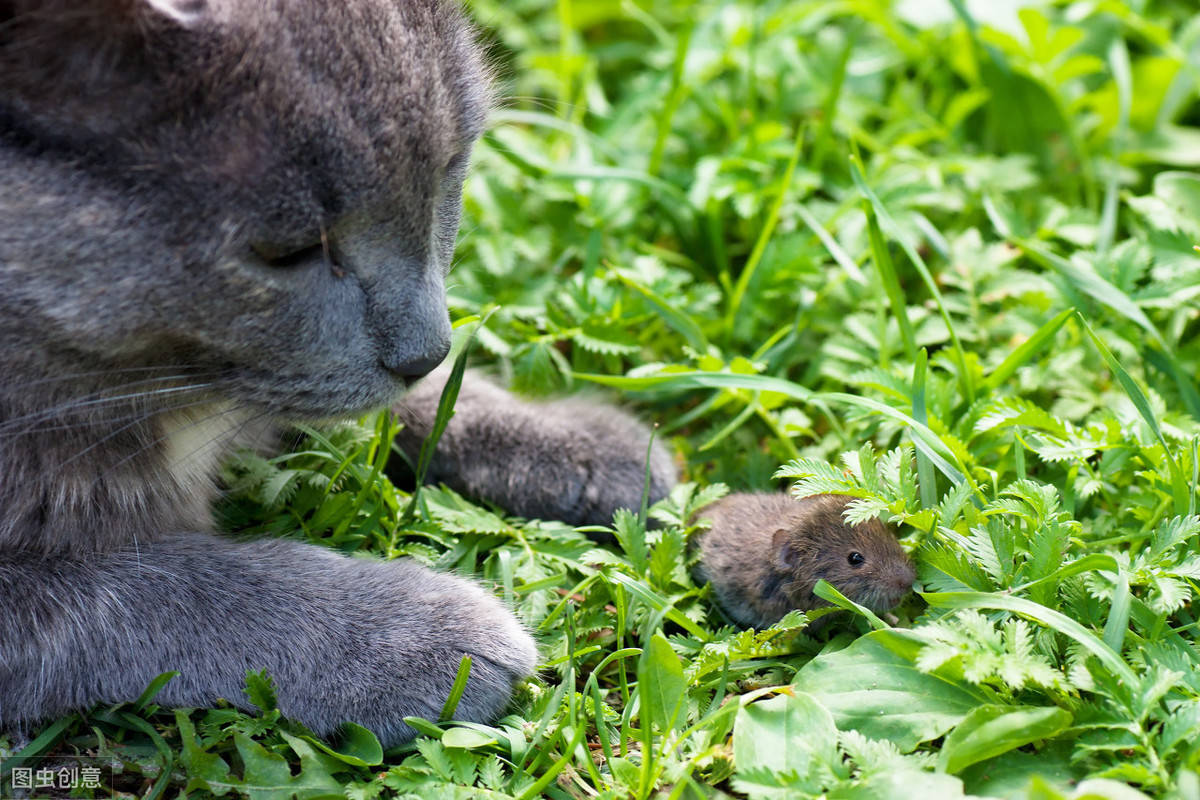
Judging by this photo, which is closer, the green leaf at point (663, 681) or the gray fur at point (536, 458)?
the green leaf at point (663, 681)

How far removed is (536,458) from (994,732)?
1158mm

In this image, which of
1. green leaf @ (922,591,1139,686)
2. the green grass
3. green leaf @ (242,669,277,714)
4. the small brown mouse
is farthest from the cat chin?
green leaf @ (922,591,1139,686)

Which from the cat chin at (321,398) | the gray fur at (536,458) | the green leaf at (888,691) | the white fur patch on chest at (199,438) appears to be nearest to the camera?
the green leaf at (888,691)

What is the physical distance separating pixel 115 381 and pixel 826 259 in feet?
6.14

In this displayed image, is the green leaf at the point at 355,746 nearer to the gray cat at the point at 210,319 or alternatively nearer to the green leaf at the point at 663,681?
the gray cat at the point at 210,319

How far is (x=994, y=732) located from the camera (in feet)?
5.51

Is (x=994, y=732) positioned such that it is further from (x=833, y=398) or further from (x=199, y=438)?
(x=199, y=438)

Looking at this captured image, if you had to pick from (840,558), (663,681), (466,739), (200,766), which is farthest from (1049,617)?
(200,766)

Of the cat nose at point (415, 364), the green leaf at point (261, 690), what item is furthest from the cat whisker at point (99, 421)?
the green leaf at point (261, 690)

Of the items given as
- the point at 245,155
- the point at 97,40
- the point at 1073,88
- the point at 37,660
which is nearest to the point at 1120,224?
the point at 1073,88

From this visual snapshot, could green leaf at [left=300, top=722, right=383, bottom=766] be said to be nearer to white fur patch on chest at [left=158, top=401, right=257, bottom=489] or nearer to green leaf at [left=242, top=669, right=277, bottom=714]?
green leaf at [left=242, top=669, right=277, bottom=714]

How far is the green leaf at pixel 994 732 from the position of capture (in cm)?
168

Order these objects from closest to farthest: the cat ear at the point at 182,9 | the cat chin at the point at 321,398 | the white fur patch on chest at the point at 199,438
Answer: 1. the cat ear at the point at 182,9
2. the cat chin at the point at 321,398
3. the white fur patch on chest at the point at 199,438

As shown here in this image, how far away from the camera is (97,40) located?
5.34 ft
